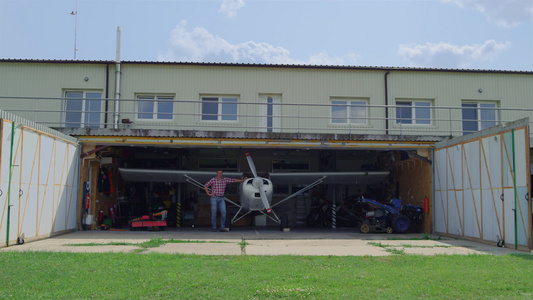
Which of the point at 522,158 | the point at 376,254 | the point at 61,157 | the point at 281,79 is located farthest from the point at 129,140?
the point at 522,158

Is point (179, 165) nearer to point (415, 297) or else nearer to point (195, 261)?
point (195, 261)

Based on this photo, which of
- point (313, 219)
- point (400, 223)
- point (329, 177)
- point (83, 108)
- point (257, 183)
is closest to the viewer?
point (400, 223)

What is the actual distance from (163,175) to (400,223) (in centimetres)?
820

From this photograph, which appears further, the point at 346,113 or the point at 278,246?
the point at 346,113

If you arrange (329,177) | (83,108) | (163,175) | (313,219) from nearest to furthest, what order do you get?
(163,175)
(329,177)
(83,108)
(313,219)

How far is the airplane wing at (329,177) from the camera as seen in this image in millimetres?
16891

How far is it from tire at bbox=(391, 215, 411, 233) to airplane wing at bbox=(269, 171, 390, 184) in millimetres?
2535

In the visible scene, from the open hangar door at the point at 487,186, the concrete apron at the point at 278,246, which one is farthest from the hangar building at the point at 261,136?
the concrete apron at the point at 278,246

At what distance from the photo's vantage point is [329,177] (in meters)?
17.1

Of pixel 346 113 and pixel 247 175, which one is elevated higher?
pixel 346 113

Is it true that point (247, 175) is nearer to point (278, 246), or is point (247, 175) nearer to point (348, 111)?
point (348, 111)

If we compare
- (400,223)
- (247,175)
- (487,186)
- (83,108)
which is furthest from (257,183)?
(83,108)

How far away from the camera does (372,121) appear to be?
18.2m

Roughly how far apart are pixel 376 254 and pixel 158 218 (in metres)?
8.66
